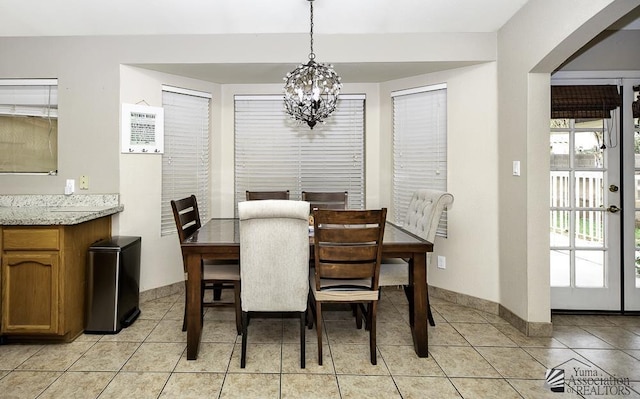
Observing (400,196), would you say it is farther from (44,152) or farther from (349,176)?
(44,152)

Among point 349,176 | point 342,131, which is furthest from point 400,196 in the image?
point 342,131

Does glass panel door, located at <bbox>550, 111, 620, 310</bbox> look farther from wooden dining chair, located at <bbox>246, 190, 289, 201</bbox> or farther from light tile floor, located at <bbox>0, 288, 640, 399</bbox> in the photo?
wooden dining chair, located at <bbox>246, 190, 289, 201</bbox>

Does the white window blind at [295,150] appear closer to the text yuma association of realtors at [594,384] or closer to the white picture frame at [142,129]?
the white picture frame at [142,129]

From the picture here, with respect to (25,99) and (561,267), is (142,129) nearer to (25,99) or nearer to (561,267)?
(25,99)

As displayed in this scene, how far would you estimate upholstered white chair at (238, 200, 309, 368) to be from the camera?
2.03 metres

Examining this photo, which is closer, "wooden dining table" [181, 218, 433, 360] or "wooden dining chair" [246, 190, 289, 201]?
"wooden dining table" [181, 218, 433, 360]

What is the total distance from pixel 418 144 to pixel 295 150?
4.37 feet

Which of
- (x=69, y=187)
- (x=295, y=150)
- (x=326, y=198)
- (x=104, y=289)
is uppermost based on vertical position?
(x=295, y=150)

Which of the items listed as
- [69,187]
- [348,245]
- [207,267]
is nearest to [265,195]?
[207,267]

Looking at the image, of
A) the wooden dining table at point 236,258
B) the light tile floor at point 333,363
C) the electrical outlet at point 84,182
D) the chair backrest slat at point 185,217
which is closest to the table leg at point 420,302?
the wooden dining table at point 236,258

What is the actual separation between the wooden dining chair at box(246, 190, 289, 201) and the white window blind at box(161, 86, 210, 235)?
0.62 metres

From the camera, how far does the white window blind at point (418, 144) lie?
3453 mm

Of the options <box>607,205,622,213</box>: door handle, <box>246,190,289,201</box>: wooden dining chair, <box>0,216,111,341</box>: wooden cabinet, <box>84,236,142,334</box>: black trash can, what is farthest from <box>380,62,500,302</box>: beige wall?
<box>0,216,111,341</box>: wooden cabinet

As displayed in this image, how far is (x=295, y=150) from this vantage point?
394 centimetres
